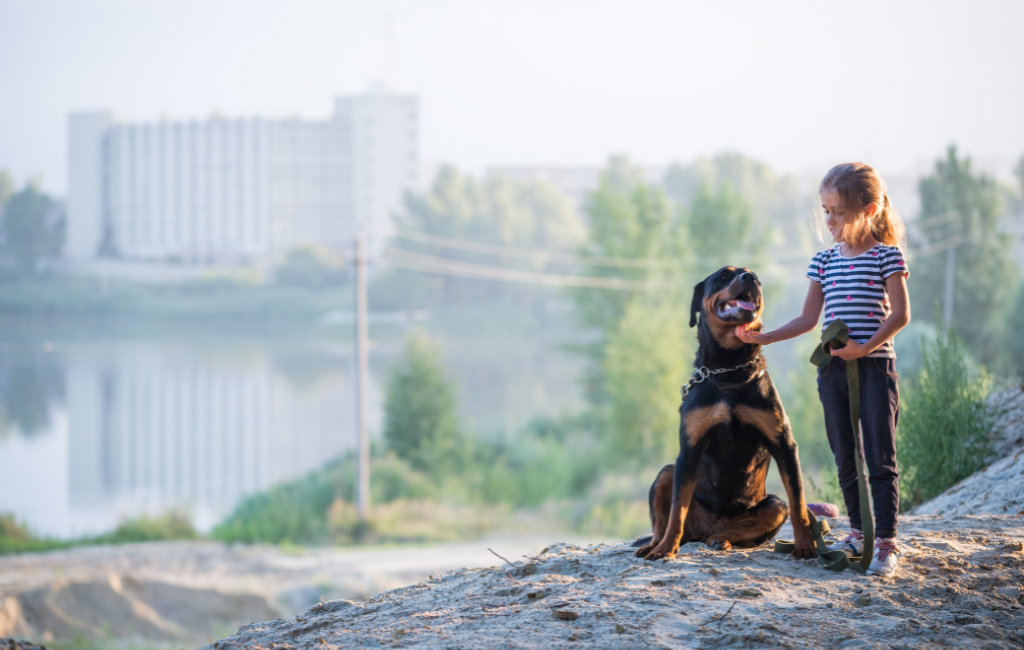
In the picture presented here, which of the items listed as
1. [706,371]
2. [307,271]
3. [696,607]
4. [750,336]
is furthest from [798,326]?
[307,271]

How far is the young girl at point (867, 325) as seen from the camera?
3375mm

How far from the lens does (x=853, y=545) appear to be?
11.8 feet

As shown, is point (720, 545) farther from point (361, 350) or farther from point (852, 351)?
point (361, 350)

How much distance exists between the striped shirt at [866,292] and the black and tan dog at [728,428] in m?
0.37

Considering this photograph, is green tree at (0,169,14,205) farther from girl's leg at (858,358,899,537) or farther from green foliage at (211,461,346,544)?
girl's leg at (858,358,899,537)

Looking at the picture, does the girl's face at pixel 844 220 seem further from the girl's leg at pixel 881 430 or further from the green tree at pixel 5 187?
the green tree at pixel 5 187

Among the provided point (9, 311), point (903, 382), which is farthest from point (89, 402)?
point (903, 382)

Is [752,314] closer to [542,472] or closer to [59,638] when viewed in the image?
[59,638]

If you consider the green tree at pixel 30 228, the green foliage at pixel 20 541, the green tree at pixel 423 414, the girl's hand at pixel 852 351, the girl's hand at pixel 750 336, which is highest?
the green tree at pixel 30 228

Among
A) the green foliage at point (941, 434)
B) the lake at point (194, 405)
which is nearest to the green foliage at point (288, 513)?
the lake at point (194, 405)

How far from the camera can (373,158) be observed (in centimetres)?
5953

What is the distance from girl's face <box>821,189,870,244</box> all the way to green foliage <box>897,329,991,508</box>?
11.0 ft

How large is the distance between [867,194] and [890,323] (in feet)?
1.88

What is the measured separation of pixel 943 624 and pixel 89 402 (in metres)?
44.2
